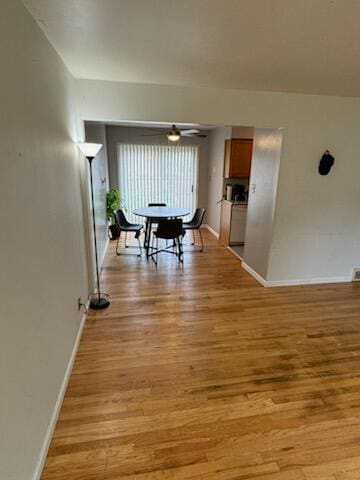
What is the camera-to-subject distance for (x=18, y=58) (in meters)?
1.36

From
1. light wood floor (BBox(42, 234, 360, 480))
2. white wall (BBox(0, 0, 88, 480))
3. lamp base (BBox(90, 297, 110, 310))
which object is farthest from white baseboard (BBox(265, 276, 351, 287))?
white wall (BBox(0, 0, 88, 480))

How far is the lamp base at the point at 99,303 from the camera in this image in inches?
124

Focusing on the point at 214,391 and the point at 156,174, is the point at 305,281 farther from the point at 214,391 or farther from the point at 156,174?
the point at 156,174

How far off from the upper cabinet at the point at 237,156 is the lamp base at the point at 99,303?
352 cm

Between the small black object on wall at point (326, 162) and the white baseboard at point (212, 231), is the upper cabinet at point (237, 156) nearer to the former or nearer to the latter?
the white baseboard at point (212, 231)

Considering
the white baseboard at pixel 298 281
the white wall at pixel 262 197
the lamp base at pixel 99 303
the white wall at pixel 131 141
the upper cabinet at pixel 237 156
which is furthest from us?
the white wall at pixel 131 141

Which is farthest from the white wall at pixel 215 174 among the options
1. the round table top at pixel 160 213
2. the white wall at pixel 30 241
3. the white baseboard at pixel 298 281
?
the white wall at pixel 30 241

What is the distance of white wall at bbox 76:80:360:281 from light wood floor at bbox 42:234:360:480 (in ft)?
2.05

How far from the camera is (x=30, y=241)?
1.46 m

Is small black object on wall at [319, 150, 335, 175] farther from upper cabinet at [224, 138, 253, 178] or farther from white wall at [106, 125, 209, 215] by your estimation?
white wall at [106, 125, 209, 215]

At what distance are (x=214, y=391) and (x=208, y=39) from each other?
7.88ft

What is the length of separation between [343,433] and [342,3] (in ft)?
7.86

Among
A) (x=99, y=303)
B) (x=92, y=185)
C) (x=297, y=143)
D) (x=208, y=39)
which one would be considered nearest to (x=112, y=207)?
(x=92, y=185)

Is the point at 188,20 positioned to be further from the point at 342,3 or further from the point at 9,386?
the point at 9,386
